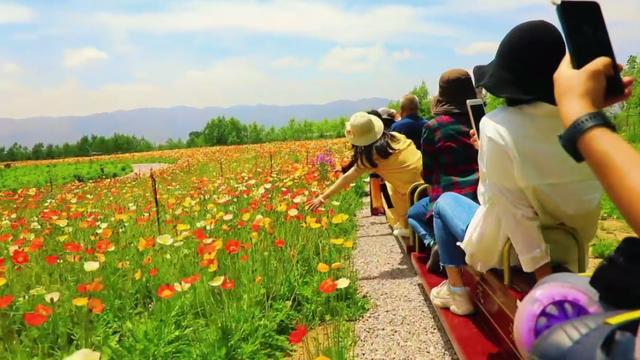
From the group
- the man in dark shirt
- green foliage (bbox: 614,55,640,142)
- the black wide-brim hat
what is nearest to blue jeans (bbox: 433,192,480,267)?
the black wide-brim hat

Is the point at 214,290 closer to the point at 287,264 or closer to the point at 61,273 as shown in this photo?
the point at 287,264

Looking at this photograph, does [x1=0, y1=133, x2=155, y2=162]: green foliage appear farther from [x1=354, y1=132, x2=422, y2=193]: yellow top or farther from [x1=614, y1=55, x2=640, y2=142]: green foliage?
[x1=354, y1=132, x2=422, y2=193]: yellow top

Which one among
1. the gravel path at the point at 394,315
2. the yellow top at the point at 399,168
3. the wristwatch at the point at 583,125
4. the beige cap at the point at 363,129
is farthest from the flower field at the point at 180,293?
the wristwatch at the point at 583,125

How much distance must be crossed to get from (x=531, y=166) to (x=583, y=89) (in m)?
0.88

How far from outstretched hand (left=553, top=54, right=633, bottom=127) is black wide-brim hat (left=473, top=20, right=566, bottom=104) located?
809 mm

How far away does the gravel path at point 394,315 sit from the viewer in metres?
2.98

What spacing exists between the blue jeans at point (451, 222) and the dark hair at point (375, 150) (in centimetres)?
155

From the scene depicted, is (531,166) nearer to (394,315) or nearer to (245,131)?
(394,315)

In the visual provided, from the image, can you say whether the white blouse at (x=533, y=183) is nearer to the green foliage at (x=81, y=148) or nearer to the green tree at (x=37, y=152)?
the green foliage at (x=81, y=148)

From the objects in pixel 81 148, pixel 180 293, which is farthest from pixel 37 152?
pixel 180 293

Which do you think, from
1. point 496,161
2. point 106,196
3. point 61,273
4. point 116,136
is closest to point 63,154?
point 116,136

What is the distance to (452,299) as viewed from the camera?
2785 millimetres

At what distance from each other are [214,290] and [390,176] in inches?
77.1

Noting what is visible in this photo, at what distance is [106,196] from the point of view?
750cm
